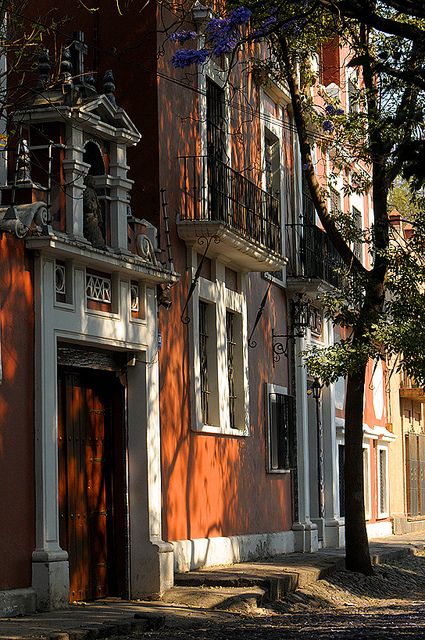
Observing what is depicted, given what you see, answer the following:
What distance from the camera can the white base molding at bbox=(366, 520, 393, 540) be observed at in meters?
29.1

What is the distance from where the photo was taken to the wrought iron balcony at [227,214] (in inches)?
674

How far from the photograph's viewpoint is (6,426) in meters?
12.5

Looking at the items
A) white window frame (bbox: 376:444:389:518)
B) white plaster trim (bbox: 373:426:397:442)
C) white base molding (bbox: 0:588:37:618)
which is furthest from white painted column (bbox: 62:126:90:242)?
white window frame (bbox: 376:444:389:518)

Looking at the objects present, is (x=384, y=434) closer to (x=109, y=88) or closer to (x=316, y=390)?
(x=316, y=390)

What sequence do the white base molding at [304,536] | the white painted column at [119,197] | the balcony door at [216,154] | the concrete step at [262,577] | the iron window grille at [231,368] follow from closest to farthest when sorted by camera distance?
the white painted column at [119,197] → the concrete step at [262,577] → the balcony door at [216,154] → the iron window grille at [231,368] → the white base molding at [304,536]

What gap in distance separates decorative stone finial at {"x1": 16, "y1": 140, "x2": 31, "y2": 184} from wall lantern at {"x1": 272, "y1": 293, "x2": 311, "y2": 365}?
353 inches

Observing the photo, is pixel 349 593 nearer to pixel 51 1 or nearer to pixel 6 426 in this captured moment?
pixel 6 426

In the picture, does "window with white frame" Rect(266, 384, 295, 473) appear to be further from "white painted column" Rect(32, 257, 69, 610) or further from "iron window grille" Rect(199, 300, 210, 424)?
"white painted column" Rect(32, 257, 69, 610)

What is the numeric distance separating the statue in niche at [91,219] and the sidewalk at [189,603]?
12.0ft

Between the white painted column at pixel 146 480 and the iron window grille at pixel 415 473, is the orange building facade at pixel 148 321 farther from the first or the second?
the iron window grille at pixel 415 473

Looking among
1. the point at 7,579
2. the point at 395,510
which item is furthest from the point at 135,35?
the point at 395,510

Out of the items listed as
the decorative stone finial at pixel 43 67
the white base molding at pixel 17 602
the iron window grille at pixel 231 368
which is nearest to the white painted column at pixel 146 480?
the white base molding at pixel 17 602

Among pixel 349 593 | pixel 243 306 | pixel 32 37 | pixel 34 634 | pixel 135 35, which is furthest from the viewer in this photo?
pixel 243 306

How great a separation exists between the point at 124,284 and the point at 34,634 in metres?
4.78
